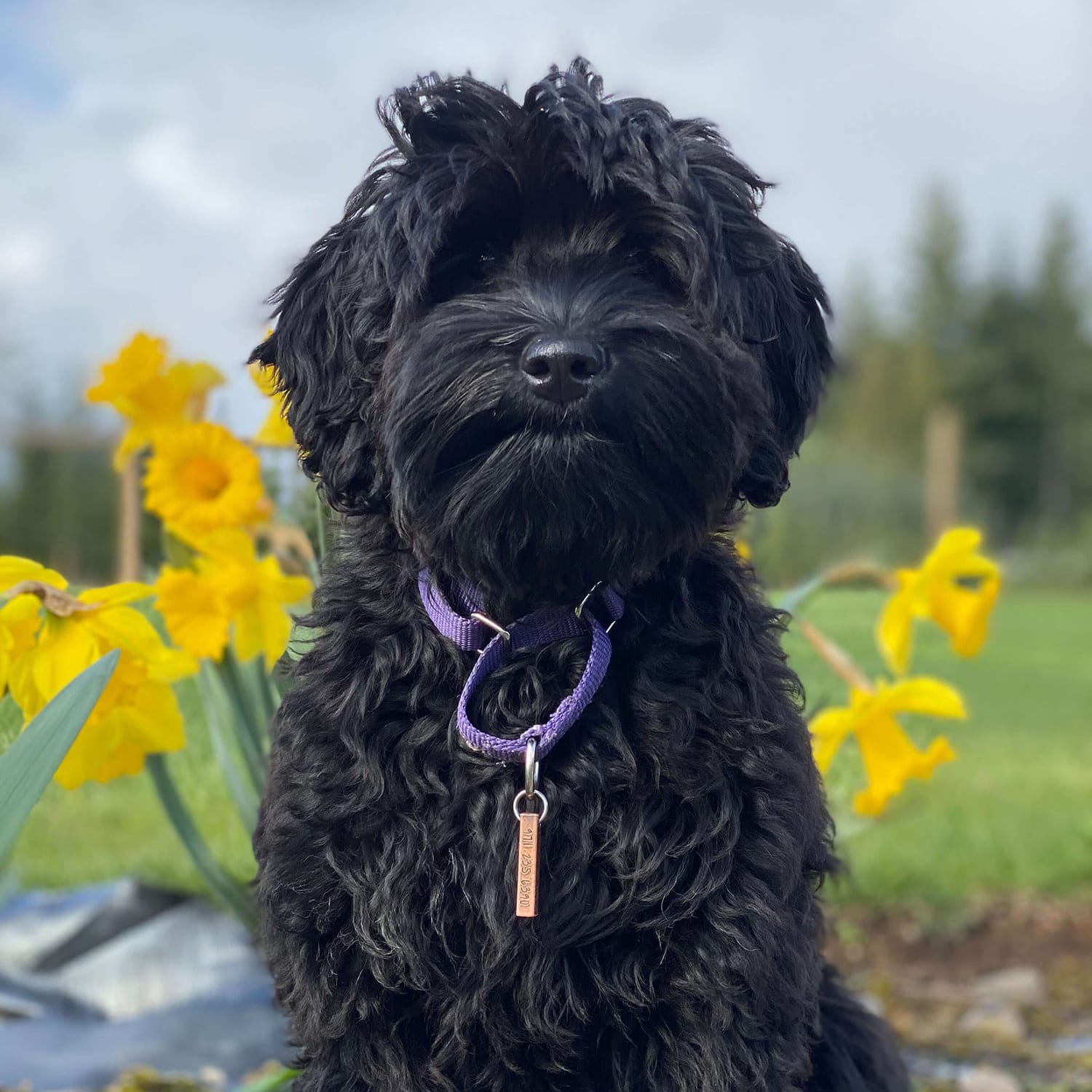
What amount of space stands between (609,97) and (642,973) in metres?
1.56

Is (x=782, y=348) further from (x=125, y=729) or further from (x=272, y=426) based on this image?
(x=125, y=729)

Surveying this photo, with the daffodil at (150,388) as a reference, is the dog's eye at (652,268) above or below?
below

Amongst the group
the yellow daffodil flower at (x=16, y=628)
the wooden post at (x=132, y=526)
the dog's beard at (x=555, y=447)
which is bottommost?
the yellow daffodil flower at (x=16, y=628)

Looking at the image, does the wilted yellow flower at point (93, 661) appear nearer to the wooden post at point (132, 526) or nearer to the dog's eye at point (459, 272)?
the dog's eye at point (459, 272)

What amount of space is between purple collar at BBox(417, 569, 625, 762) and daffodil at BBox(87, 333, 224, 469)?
1.17 metres

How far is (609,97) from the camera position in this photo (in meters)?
2.29

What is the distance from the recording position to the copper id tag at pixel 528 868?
1.91 meters

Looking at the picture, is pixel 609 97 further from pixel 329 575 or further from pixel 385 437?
pixel 329 575

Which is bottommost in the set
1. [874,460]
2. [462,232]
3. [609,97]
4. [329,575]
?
[329,575]

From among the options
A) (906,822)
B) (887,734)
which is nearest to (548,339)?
(887,734)

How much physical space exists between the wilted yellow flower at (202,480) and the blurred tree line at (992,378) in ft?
106

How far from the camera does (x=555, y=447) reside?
1887 mm

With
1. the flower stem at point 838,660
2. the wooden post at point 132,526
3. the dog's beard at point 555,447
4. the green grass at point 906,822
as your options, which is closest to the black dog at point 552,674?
the dog's beard at point 555,447

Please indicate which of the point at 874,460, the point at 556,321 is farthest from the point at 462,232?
the point at 874,460
